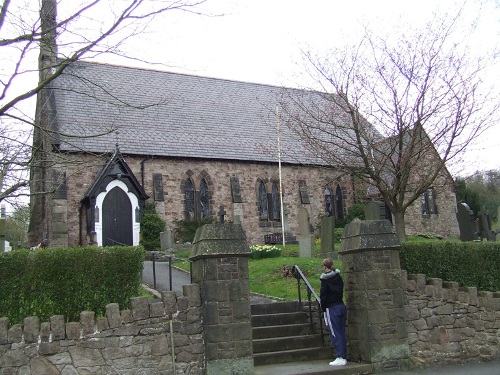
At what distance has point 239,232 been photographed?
9.02 meters

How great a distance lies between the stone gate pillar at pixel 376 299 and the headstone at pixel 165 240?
1391cm

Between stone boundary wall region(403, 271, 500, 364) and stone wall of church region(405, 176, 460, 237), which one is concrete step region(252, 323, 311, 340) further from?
stone wall of church region(405, 176, 460, 237)

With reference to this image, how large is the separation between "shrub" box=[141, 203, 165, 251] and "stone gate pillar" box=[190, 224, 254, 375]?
49.8 ft

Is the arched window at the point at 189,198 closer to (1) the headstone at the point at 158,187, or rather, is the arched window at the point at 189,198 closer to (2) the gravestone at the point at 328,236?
(1) the headstone at the point at 158,187

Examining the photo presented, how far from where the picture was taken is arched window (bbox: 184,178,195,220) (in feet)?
85.6

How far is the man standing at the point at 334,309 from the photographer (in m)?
9.27

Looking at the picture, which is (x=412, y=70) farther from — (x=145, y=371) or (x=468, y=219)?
(x=145, y=371)

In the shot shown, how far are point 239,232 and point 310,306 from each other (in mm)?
2558

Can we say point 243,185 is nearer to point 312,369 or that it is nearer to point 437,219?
point 437,219

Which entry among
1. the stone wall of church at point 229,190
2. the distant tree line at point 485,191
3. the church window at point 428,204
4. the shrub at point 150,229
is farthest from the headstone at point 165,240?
the distant tree line at point 485,191

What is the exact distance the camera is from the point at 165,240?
22.9 m

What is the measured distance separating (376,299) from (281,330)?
6.54 feet

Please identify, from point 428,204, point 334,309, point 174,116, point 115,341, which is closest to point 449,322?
point 334,309

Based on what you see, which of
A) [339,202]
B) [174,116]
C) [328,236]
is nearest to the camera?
[328,236]
